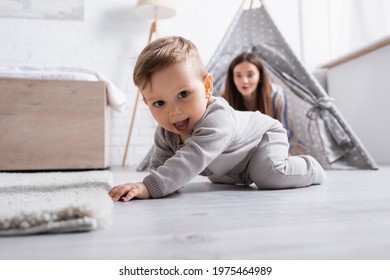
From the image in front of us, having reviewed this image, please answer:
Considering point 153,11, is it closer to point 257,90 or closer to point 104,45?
point 104,45

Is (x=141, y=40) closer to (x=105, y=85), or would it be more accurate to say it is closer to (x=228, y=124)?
(x=105, y=85)

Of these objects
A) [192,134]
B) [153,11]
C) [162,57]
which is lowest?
[192,134]

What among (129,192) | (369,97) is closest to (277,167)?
(129,192)

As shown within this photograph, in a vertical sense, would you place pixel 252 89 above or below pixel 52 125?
above

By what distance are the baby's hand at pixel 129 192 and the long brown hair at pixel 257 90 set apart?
1.21 m

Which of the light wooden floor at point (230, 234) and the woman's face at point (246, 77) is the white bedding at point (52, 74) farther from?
the light wooden floor at point (230, 234)

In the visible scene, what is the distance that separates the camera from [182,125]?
0.84m

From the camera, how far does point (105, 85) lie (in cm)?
177

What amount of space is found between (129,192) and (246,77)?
1237 mm

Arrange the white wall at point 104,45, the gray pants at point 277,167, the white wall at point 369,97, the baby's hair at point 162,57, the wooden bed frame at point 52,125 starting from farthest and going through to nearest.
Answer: the white wall at point 104,45, the white wall at point 369,97, the wooden bed frame at point 52,125, the gray pants at point 277,167, the baby's hair at point 162,57

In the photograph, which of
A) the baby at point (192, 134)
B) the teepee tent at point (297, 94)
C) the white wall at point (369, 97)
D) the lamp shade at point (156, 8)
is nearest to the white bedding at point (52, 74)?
the teepee tent at point (297, 94)

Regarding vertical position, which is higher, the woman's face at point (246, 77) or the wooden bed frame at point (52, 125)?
the woman's face at point (246, 77)

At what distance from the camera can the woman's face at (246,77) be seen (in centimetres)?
185

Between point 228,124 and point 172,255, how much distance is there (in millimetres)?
505
